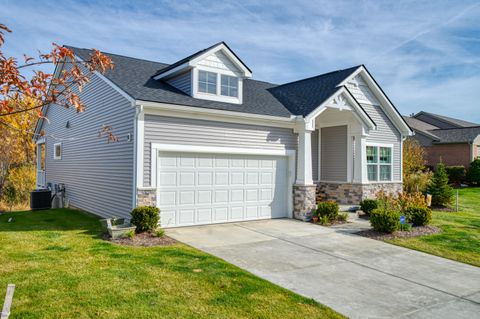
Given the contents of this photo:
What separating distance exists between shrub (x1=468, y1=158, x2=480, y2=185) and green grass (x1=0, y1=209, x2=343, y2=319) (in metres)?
28.6

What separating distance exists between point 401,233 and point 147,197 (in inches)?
290

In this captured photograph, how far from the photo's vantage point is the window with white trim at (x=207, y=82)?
39.4 feet

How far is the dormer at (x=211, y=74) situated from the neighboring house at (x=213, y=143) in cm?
4

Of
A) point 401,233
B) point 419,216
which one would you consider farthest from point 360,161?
point 401,233

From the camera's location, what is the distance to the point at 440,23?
15633 mm

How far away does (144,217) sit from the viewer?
9.39 m

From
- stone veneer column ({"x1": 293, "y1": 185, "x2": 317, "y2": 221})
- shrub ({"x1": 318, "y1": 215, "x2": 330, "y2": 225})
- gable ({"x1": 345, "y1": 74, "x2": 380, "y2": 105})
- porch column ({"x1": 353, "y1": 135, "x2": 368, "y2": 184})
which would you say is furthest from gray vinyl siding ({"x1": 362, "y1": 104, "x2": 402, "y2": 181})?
shrub ({"x1": 318, "y1": 215, "x2": 330, "y2": 225})

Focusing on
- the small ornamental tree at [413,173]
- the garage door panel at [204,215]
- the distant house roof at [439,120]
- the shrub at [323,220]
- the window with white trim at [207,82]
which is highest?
the distant house roof at [439,120]

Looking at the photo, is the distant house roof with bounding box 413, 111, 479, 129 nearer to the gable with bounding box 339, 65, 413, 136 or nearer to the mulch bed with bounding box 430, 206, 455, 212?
the gable with bounding box 339, 65, 413, 136

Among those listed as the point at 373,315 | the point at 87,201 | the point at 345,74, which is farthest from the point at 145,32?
the point at 373,315

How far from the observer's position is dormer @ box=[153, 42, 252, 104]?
11.8 metres

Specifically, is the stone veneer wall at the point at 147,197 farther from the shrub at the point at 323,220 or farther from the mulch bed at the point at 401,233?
the mulch bed at the point at 401,233

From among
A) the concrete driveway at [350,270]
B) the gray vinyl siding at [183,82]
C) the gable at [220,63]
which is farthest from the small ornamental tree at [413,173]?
the gray vinyl siding at [183,82]

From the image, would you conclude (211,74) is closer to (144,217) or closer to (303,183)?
(303,183)
